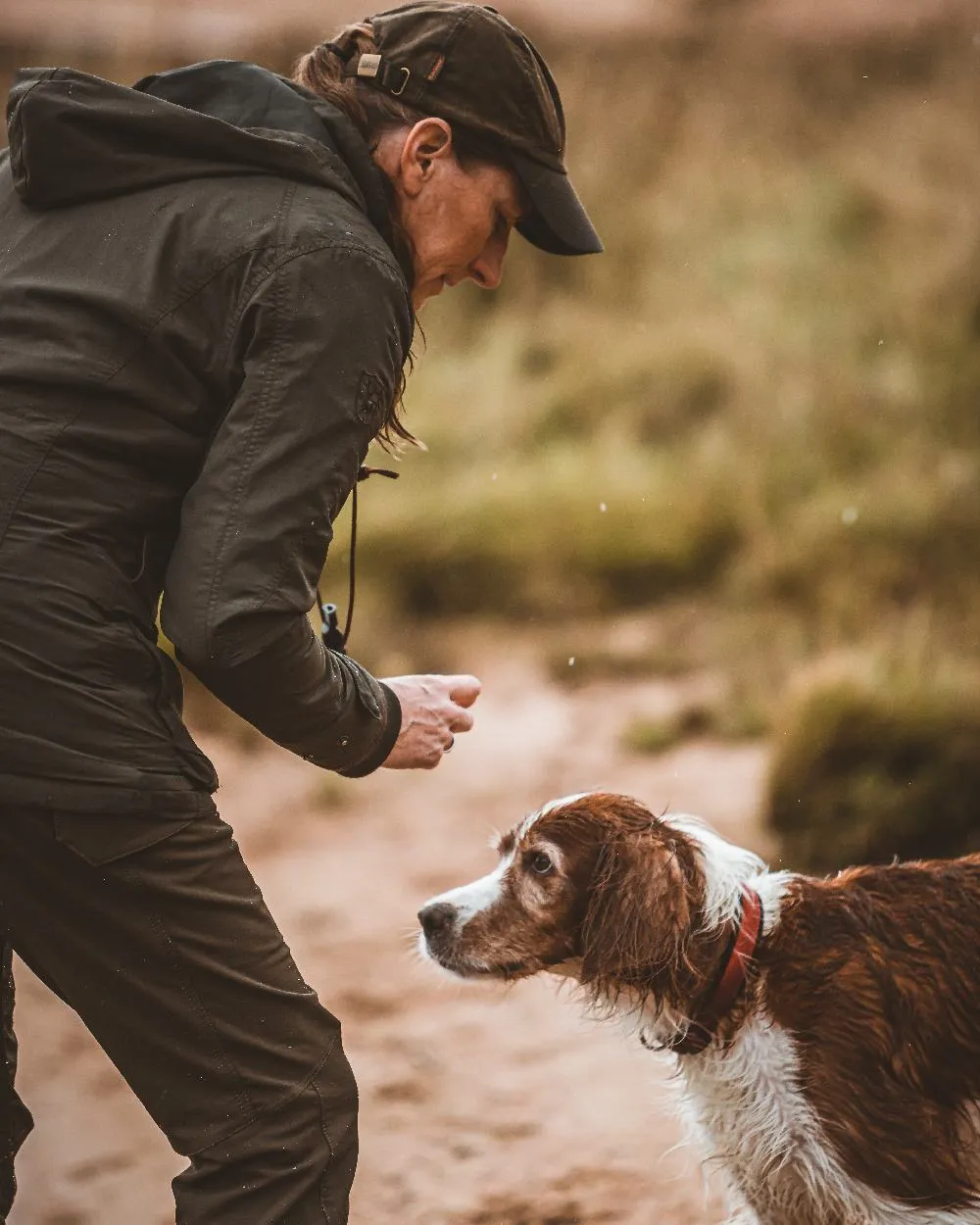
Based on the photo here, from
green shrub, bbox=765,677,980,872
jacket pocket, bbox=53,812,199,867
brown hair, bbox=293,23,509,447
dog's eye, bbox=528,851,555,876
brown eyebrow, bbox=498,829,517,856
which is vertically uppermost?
brown hair, bbox=293,23,509,447

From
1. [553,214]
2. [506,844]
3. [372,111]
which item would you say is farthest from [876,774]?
[372,111]

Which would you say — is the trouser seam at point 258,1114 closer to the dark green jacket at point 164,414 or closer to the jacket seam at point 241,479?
the dark green jacket at point 164,414

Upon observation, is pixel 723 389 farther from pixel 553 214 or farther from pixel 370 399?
pixel 370 399

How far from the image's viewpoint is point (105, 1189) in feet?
14.4

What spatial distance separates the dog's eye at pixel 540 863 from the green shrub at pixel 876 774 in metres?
2.60

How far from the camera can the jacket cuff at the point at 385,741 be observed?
2713 millimetres

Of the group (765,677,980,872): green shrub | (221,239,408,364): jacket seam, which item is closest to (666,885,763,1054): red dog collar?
(221,239,408,364): jacket seam

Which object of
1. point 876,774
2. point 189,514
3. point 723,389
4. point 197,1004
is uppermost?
point 189,514

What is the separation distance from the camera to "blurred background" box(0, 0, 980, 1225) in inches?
242

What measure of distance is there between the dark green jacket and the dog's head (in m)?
1.14

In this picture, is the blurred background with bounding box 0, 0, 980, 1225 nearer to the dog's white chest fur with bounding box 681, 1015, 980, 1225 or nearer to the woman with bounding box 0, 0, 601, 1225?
the woman with bounding box 0, 0, 601, 1225

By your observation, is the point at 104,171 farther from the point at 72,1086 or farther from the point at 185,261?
the point at 72,1086

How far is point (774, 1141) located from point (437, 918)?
2.92 feet

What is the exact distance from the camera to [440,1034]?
5.41m
